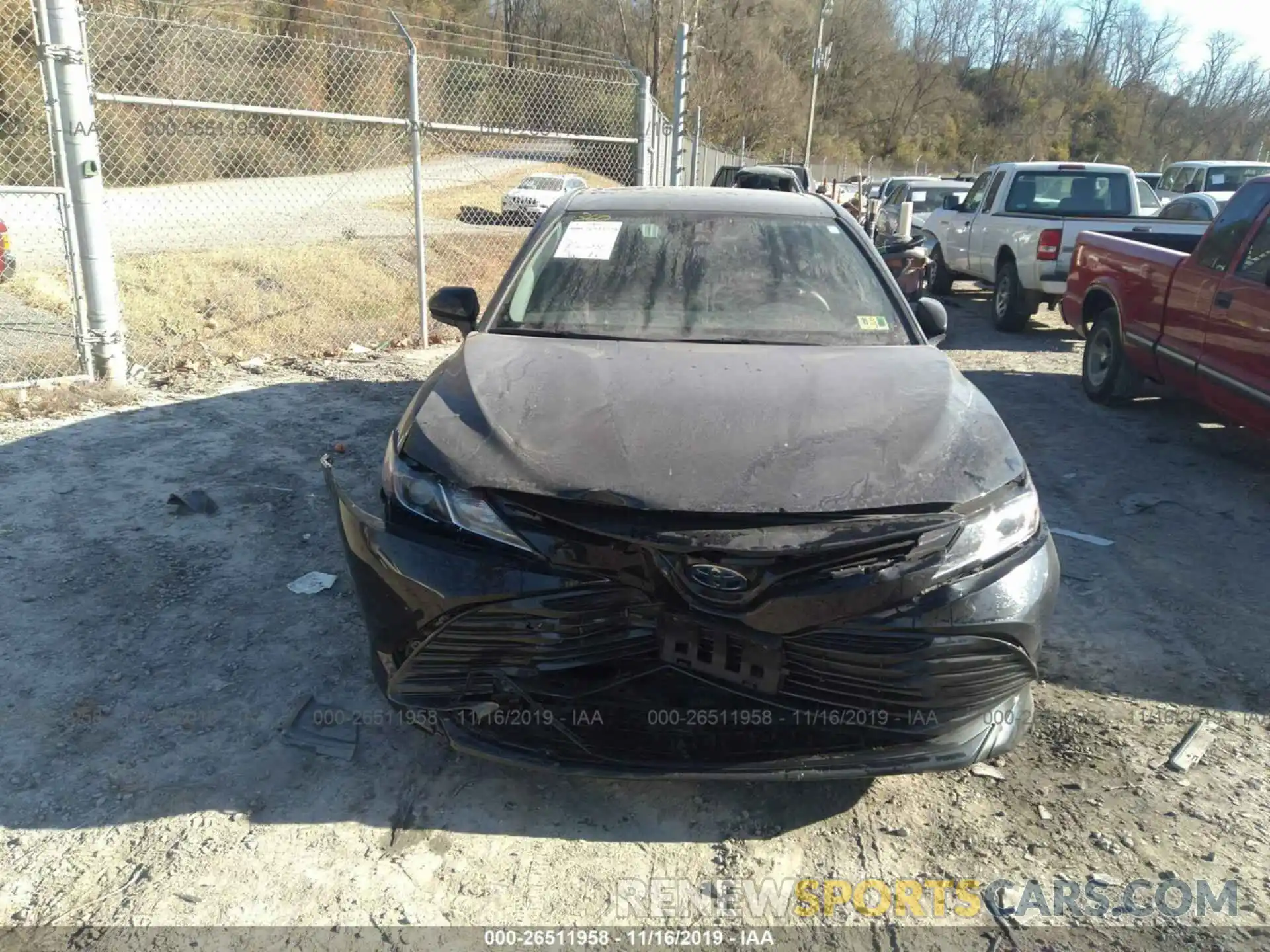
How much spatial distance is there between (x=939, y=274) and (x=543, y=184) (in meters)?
8.93

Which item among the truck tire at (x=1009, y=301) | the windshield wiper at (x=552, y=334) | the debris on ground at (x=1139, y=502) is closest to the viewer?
the windshield wiper at (x=552, y=334)

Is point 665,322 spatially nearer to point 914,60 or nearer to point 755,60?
point 755,60

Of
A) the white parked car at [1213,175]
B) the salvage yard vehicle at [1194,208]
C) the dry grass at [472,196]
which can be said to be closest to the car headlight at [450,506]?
the salvage yard vehicle at [1194,208]

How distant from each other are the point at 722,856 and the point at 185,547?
2.94m

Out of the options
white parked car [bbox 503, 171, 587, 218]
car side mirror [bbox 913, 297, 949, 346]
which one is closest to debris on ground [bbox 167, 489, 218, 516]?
car side mirror [bbox 913, 297, 949, 346]

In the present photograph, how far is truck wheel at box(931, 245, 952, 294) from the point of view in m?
12.8

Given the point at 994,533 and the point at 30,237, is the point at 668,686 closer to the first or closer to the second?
the point at 994,533

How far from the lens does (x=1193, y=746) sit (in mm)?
3014

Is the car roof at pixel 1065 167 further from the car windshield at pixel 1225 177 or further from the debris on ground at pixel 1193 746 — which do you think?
the debris on ground at pixel 1193 746

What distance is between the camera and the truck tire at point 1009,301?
33.3 ft

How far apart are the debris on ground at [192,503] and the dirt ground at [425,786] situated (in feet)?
0.24

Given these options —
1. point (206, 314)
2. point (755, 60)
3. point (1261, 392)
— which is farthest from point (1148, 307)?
point (755, 60)

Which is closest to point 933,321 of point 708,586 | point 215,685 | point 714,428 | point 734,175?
point 714,428

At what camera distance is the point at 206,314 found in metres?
10.1
